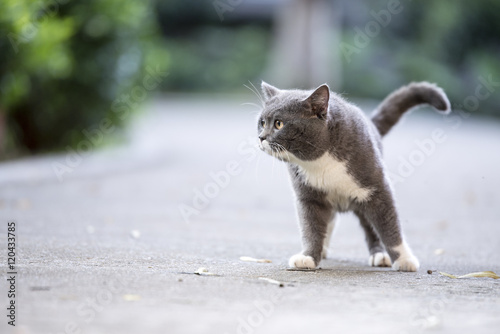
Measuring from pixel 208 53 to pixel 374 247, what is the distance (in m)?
27.6

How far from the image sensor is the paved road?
2.87 meters

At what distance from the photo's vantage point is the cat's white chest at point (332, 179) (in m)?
4.21

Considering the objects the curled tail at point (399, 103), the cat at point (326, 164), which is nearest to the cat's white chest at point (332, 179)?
the cat at point (326, 164)

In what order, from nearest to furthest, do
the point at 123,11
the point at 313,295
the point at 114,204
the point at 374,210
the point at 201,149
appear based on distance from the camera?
1. the point at 313,295
2. the point at 374,210
3. the point at 114,204
4. the point at 123,11
5. the point at 201,149

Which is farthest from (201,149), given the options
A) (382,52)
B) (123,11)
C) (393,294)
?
(382,52)

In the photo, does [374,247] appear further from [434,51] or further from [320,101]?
[434,51]

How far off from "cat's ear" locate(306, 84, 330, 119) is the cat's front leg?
517 millimetres

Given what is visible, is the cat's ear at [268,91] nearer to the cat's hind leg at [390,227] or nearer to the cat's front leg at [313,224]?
the cat's front leg at [313,224]

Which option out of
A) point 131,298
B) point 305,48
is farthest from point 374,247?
point 305,48

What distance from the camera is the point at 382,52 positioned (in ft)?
95.7

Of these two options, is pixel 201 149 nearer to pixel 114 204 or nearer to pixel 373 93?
pixel 114 204

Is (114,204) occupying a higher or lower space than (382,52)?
higher

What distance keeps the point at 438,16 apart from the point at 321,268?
25945 mm

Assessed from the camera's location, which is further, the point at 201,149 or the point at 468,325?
the point at 201,149
